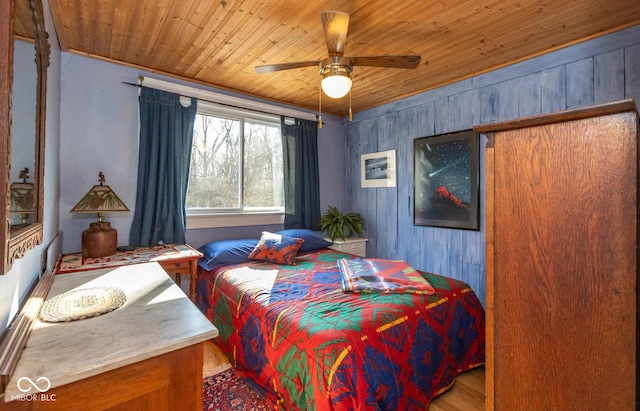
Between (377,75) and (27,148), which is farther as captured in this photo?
(377,75)

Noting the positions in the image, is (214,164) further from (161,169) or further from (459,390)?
(459,390)

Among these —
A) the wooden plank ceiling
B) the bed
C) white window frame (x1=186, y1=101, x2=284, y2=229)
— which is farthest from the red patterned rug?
the wooden plank ceiling

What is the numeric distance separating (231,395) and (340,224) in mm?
2358

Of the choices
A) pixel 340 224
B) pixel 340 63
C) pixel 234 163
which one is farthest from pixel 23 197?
pixel 340 224

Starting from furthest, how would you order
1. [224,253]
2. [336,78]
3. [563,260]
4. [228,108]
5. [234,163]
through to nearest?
[234,163], [228,108], [224,253], [336,78], [563,260]

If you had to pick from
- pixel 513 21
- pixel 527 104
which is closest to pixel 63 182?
pixel 513 21

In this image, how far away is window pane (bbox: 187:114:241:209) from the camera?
3207 millimetres

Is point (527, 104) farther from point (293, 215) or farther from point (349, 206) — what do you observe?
point (293, 215)

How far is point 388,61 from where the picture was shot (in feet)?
6.48

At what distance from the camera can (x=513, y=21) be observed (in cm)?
202

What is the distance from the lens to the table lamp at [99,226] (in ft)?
7.51

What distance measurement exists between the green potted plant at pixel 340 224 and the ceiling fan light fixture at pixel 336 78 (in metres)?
2.17

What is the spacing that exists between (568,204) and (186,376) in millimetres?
1192

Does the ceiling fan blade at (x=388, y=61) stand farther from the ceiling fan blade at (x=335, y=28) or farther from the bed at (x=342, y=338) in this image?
the bed at (x=342, y=338)
